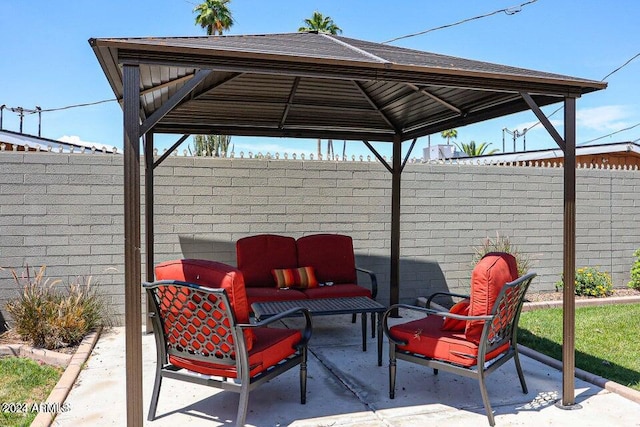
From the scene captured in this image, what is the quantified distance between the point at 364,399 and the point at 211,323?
136 centimetres

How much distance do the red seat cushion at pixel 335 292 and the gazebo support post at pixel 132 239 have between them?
8.71 ft

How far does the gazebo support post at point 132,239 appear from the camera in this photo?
10.1 feet

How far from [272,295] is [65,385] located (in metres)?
2.09

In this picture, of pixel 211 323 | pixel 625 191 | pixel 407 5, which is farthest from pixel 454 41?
pixel 211 323

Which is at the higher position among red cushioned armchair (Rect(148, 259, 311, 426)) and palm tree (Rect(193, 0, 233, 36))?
palm tree (Rect(193, 0, 233, 36))

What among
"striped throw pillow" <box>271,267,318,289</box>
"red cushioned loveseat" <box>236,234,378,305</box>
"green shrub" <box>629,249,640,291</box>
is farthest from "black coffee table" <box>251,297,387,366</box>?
"green shrub" <box>629,249,640,291</box>

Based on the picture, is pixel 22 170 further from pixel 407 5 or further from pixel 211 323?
pixel 407 5

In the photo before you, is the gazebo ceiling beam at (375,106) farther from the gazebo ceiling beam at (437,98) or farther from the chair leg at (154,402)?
the chair leg at (154,402)

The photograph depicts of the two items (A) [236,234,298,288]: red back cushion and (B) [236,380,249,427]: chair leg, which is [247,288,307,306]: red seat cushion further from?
(B) [236,380,249,427]: chair leg

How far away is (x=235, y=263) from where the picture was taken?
6.51 meters

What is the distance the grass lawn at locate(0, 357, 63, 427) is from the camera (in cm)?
364

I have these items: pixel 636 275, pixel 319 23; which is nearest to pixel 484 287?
pixel 636 275

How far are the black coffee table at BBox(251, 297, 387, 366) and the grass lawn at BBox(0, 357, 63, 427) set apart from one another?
175 cm

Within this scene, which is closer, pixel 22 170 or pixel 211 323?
pixel 211 323
